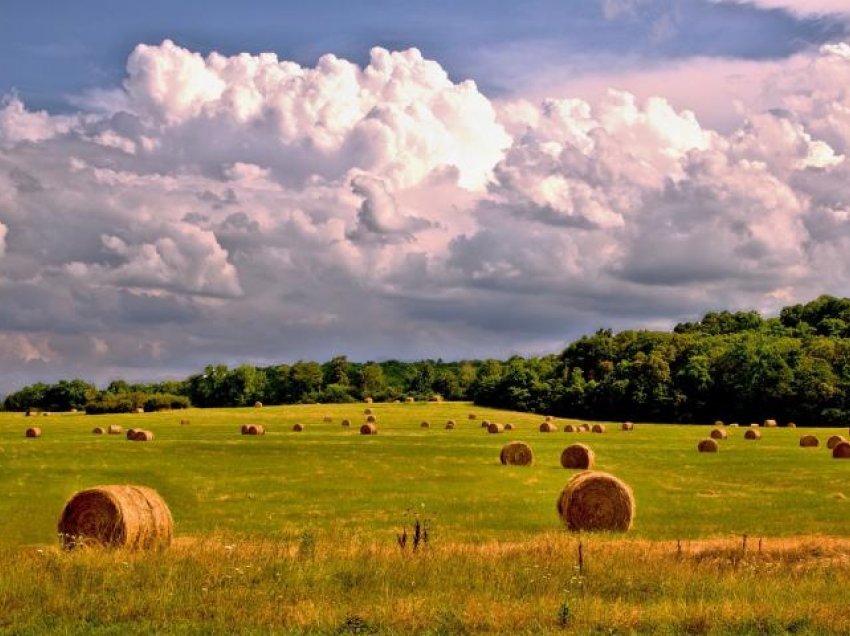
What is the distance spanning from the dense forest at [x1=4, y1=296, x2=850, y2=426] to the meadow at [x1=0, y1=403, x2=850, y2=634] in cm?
5959

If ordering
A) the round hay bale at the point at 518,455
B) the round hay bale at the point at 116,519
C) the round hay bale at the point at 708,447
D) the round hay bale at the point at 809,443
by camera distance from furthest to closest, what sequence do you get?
the round hay bale at the point at 809,443 → the round hay bale at the point at 708,447 → the round hay bale at the point at 518,455 → the round hay bale at the point at 116,519

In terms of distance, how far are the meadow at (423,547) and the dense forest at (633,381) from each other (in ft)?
196

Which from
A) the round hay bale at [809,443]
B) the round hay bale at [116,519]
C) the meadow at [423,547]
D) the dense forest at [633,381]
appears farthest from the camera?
the dense forest at [633,381]

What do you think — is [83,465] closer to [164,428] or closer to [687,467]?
[687,467]

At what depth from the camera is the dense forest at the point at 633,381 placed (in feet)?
383

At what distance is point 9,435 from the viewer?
73875 mm

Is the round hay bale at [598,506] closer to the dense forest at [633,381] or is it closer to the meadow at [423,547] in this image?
the meadow at [423,547]

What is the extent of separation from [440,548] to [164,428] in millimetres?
70785

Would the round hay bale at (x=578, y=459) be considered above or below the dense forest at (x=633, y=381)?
below

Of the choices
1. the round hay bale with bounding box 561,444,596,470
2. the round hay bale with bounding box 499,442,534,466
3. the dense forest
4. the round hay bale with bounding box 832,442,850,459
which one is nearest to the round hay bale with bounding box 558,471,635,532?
the round hay bale with bounding box 561,444,596,470

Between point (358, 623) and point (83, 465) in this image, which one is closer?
point (358, 623)

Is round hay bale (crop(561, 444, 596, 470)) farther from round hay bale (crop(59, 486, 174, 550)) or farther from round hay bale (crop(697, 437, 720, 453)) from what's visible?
round hay bale (crop(59, 486, 174, 550))

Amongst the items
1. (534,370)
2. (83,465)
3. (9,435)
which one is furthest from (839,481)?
(534,370)

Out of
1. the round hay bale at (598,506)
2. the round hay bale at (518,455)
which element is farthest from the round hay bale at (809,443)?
the round hay bale at (598,506)
